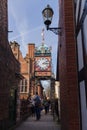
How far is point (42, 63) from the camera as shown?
33.0m

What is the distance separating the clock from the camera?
1293 inches

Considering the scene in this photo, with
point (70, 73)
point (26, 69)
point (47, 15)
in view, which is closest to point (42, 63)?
point (26, 69)

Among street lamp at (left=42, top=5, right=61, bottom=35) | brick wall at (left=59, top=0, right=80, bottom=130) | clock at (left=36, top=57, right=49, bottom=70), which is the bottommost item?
brick wall at (left=59, top=0, right=80, bottom=130)

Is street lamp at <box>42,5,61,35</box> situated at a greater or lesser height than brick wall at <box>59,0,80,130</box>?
greater

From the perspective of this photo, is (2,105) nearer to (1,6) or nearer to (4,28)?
(4,28)

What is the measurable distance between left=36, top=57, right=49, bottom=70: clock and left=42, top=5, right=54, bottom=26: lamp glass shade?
79.0 ft

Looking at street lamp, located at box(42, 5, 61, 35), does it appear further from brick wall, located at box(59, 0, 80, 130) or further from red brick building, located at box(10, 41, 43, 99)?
red brick building, located at box(10, 41, 43, 99)

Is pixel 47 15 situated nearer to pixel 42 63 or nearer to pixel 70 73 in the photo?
pixel 70 73

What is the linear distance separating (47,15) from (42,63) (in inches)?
958

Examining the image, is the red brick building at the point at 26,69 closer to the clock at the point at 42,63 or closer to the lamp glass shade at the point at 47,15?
the clock at the point at 42,63

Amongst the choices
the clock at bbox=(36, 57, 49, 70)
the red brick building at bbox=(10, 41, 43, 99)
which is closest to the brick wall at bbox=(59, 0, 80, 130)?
the clock at bbox=(36, 57, 49, 70)

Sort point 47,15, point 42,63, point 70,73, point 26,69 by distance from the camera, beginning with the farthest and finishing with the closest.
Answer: point 26,69 < point 42,63 < point 47,15 < point 70,73

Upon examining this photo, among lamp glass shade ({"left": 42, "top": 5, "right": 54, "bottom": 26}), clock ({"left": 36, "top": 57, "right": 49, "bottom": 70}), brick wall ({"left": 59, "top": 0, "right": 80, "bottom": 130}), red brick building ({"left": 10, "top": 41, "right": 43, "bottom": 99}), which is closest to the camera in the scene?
brick wall ({"left": 59, "top": 0, "right": 80, "bottom": 130})

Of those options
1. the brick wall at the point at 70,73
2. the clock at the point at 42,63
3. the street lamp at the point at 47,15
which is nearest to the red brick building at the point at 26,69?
the clock at the point at 42,63
